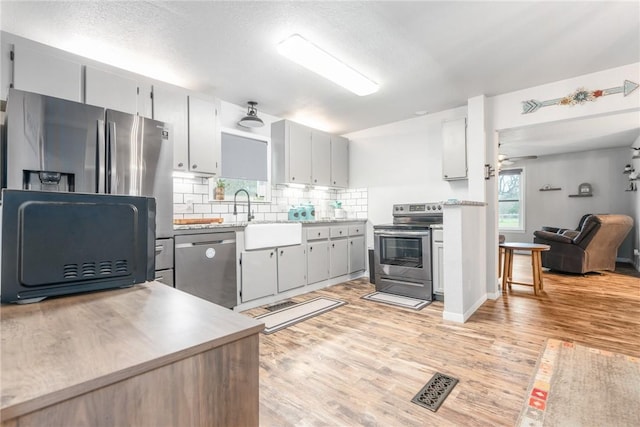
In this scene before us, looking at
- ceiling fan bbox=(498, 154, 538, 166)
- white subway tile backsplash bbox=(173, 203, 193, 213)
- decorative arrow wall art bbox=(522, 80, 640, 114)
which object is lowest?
white subway tile backsplash bbox=(173, 203, 193, 213)

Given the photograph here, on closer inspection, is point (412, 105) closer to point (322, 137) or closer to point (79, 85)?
point (322, 137)

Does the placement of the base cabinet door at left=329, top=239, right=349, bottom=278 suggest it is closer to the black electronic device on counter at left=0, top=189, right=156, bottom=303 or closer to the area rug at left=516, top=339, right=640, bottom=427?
the area rug at left=516, top=339, right=640, bottom=427

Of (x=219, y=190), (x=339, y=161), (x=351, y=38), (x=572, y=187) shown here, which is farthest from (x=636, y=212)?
(x=219, y=190)

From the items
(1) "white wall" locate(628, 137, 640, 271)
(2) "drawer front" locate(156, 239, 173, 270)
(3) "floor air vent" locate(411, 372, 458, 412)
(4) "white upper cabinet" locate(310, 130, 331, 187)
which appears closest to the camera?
(3) "floor air vent" locate(411, 372, 458, 412)

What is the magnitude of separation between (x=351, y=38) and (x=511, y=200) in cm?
742

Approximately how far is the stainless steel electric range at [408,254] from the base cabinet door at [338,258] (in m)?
0.60

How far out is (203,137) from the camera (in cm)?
327

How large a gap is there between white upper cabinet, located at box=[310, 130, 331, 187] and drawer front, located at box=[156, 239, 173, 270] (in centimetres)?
235

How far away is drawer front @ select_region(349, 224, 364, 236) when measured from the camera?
462cm

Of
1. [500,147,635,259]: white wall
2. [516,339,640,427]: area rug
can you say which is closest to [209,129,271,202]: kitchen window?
[516,339,640,427]: area rug

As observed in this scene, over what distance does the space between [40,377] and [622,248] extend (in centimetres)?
878

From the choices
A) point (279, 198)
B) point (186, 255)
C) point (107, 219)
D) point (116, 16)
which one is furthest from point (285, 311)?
point (116, 16)

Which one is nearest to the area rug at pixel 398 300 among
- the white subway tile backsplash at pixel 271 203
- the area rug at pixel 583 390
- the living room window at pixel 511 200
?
the area rug at pixel 583 390

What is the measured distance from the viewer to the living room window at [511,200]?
787cm
